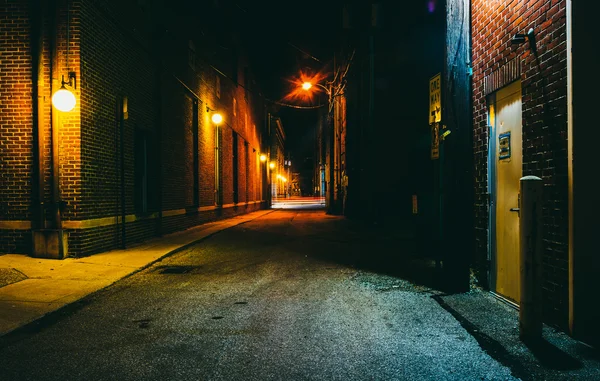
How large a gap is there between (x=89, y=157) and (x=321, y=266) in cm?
569

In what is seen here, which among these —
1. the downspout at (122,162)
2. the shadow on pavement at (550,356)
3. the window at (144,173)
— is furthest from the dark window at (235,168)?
the shadow on pavement at (550,356)

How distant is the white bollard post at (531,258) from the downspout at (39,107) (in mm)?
9272

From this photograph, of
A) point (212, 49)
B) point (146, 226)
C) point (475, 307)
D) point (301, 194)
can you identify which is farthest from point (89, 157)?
point (301, 194)

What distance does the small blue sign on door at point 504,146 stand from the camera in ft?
19.4

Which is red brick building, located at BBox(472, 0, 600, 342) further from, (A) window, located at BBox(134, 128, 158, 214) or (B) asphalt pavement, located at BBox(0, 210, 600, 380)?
(A) window, located at BBox(134, 128, 158, 214)

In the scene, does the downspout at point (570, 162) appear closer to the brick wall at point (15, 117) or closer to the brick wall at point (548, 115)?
the brick wall at point (548, 115)

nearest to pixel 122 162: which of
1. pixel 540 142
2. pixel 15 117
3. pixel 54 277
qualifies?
pixel 15 117

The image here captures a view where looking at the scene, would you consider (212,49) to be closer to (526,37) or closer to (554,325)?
(526,37)

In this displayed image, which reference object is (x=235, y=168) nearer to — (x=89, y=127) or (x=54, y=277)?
(x=89, y=127)

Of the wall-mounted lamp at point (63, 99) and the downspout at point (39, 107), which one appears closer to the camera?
the wall-mounted lamp at point (63, 99)

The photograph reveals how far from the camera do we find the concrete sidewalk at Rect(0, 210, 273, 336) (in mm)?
5402

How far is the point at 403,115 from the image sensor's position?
19344mm

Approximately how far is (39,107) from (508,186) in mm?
9284

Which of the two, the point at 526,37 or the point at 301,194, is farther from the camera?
the point at 301,194
